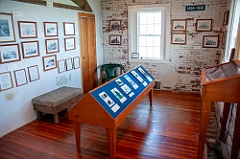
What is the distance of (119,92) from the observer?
2.94m

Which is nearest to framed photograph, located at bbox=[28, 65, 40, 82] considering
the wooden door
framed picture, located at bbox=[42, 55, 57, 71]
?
framed picture, located at bbox=[42, 55, 57, 71]

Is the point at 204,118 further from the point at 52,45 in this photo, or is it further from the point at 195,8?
the point at 195,8

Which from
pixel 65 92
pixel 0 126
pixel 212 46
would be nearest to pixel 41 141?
pixel 0 126

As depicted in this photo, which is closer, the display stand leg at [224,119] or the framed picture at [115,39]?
the display stand leg at [224,119]

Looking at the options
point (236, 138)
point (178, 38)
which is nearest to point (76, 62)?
point (178, 38)

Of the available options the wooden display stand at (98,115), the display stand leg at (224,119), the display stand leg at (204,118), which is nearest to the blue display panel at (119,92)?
the wooden display stand at (98,115)

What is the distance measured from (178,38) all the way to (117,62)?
2.01m

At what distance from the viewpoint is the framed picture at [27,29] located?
11.8ft

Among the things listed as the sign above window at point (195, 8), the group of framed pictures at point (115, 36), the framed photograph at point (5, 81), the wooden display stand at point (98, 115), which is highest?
the sign above window at point (195, 8)

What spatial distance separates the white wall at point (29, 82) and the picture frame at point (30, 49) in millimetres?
80

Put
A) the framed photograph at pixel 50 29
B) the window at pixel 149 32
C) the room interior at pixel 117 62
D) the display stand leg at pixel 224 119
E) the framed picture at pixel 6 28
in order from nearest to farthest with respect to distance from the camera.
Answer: the display stand leg at pixel 224 119
the room interior at pixel 117 62
the framed picture at pixel 6 28
the framed photograph at pixel 50 29
the window at pixel 149 32

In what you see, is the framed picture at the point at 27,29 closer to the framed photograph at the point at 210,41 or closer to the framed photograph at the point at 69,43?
the framed photograph at the point at 69,43

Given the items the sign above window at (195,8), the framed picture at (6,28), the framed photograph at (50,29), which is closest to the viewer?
the framed picture at (6,28)

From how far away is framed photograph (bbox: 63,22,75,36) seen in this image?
464cm
